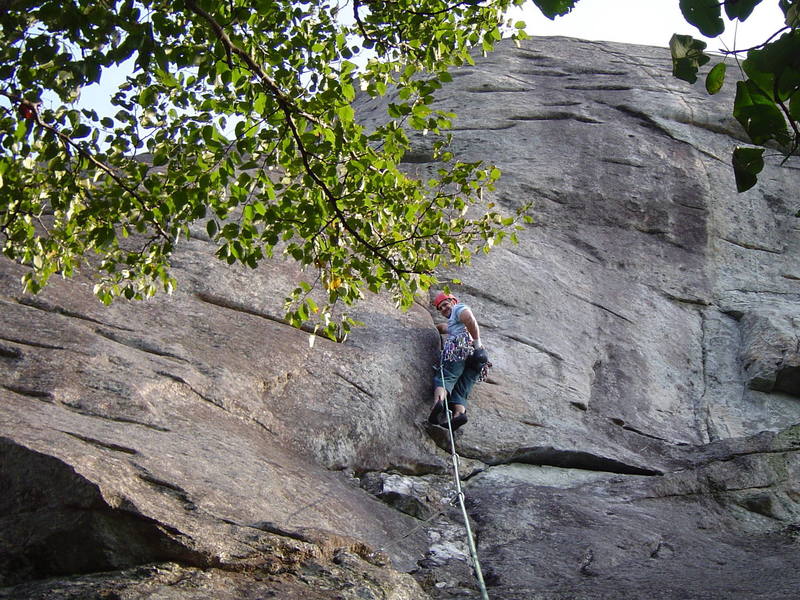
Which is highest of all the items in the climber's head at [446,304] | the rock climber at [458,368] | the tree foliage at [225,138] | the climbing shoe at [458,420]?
the tree foliage at [225,138]

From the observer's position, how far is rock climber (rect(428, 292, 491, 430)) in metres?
10.0

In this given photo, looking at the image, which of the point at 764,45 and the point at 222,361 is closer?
the point at 764,45

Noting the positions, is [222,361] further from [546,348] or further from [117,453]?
[546,348]

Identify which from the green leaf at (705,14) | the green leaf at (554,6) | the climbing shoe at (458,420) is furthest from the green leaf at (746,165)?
the climbing shoe at (458,420)

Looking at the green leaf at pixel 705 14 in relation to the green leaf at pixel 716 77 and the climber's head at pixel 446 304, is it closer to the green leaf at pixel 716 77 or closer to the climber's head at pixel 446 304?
the green leaf at pixel 716 77

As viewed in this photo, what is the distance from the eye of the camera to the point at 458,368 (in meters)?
10.6

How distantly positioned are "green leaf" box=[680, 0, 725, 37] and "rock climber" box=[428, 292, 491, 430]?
7301 mm

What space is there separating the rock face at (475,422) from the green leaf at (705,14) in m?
4.12

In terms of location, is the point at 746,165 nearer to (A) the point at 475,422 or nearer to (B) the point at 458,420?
(B) the point at 458,420

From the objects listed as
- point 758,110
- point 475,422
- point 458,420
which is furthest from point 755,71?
point 475,422

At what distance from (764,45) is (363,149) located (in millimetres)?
4464

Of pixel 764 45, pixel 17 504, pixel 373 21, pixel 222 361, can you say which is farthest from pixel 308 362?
pixel 764 45

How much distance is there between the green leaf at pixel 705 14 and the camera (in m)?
2.97

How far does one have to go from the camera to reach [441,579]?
6.94 metres
